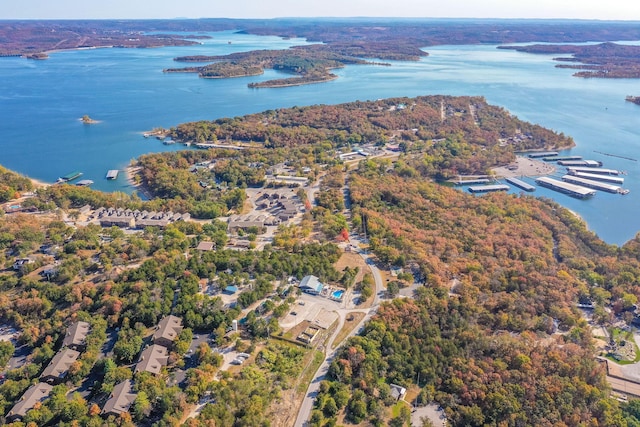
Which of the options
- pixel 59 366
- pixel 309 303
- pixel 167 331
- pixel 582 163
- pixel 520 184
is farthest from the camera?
pixel 582 163

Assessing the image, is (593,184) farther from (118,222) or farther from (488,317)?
(118,222)

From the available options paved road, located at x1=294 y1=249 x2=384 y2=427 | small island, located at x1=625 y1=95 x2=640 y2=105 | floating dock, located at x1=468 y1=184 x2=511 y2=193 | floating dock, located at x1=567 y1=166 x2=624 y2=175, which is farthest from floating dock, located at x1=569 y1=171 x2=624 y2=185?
small island, located at x1=625 y1=95 x2=640 y2=105

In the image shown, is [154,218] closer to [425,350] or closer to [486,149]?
[425,350]

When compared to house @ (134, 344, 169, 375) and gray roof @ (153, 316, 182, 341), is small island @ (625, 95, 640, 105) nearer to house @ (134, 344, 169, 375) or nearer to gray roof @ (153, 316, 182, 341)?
gray roof @ (153, 316, 182, 341)

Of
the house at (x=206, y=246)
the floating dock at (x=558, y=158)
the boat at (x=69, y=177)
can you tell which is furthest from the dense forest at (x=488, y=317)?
the boat at (x=69, y=177)

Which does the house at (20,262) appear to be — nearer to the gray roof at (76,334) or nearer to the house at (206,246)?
the gray roof at (76,334)

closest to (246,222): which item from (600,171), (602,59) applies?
(600,171)

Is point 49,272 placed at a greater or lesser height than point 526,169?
greater
